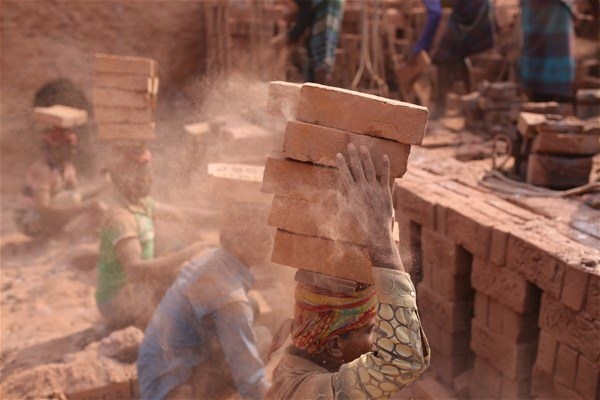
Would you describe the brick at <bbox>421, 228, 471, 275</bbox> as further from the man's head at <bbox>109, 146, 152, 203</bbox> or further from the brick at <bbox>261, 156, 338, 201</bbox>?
the man's head at <bbox>109, 146, 152, 203</bbox>

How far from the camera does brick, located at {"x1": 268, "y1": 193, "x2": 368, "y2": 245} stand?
2184mm

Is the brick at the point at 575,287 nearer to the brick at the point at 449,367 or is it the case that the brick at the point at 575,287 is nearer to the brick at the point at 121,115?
the brick at the point at 449,367

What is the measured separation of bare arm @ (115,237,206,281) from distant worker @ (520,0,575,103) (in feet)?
15.6

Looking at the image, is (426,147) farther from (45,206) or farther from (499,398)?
(45,206)

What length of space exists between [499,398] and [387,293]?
89.7 inches

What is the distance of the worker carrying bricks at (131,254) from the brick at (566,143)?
106 inches

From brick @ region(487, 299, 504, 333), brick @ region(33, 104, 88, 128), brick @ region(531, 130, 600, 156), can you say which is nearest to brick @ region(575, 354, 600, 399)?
brick @ region(487, 299, 504, 333)

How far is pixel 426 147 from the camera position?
19.5 ft

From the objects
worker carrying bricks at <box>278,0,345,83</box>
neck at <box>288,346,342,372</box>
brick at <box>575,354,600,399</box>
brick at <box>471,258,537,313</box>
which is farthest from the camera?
worker carrying bricks at <box>278,0,345,83</box>

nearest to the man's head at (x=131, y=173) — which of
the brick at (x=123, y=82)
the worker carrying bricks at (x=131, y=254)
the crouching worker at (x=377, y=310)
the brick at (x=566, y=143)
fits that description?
the worker carrying bricks at (x=131, y=254)

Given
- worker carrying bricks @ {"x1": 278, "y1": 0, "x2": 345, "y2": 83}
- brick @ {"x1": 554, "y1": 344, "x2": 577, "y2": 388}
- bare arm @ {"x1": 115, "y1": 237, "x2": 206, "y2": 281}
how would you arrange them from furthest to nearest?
worker carrying bricks @ {"x1": 278, "y1": 0, "x2": 345, "y2": 83}
bare arm @ {"x1": 115, "y1": 237, "x2": 206, "y2": 281}
brick @ {"x1": 554, "y1": 344, "x2": 577, "y2": 388}

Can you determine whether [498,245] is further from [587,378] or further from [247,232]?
[247,232]

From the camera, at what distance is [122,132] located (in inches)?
177

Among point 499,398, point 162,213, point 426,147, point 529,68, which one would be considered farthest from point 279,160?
point 529,68
